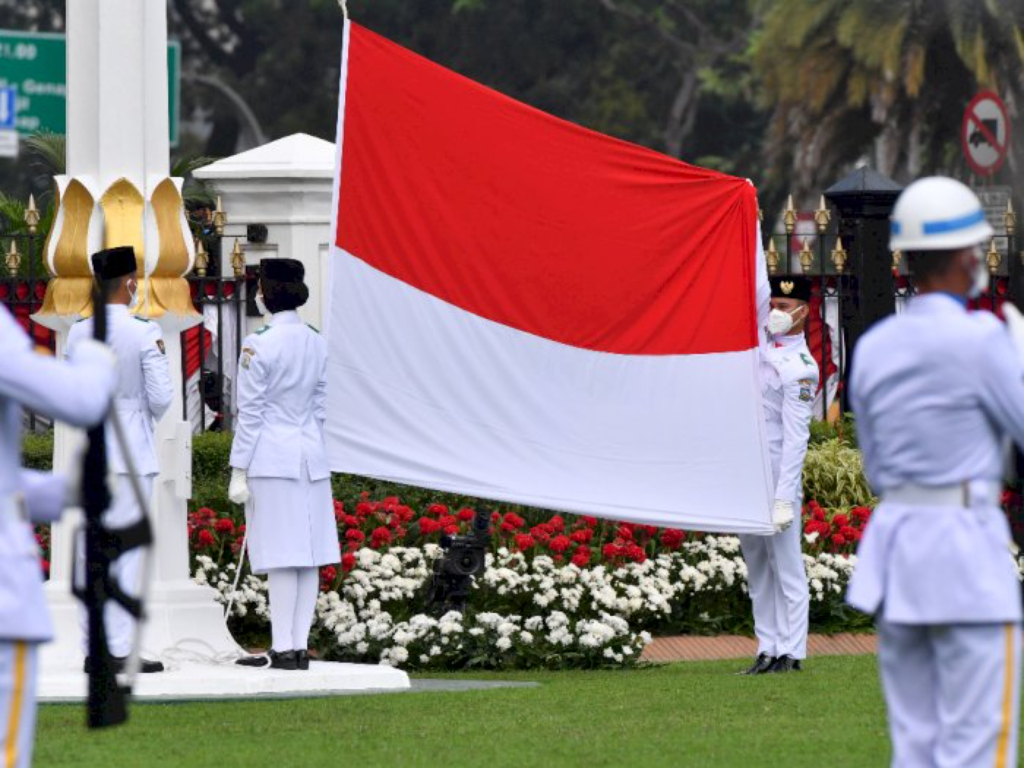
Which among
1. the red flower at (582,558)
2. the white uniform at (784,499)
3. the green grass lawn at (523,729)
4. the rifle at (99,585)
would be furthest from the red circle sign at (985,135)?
the rifle at (99,585)

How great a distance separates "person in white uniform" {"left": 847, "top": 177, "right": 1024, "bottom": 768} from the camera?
6.30 metres

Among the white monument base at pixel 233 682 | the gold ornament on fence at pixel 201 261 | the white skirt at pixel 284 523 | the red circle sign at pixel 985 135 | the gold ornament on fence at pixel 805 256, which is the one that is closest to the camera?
the white monument base at pixel 233 682

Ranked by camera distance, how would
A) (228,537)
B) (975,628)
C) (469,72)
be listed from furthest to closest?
(469,72) → (228,537) → (975,628)

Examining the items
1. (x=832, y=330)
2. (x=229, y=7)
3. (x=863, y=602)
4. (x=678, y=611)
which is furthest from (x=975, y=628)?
(x=229, y=7)

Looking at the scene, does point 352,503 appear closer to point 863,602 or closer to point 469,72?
point 863,602

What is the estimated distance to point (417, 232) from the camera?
12.0 metres

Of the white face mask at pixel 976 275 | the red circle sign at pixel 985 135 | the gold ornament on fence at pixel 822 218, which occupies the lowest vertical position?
the white face mask at pixel 976 275

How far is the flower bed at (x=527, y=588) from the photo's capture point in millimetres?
13094

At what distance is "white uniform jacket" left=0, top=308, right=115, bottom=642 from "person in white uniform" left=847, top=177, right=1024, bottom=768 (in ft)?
6.49

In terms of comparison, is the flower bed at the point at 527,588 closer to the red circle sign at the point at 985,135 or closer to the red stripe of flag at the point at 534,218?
the red stripe of flag at the point at 534,218

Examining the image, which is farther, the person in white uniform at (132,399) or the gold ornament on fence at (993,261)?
the gold ornament on fence at (993,261)

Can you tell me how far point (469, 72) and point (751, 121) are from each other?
6679mm

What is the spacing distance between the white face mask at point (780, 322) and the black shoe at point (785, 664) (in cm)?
158

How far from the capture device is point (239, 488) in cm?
1201
